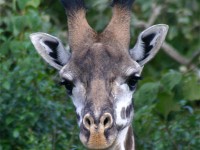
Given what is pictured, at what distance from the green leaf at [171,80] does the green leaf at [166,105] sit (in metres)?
0.14

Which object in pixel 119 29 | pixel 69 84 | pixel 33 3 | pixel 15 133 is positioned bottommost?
pixel 69 84

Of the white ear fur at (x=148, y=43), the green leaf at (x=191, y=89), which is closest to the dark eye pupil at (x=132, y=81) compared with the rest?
the white ear fur at (x=148, y=43)

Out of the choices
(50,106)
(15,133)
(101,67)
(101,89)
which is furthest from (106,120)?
(50,106)

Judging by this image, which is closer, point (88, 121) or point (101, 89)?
point (88, 121)

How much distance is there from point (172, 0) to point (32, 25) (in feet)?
14.3

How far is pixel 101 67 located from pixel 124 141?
2.58ft

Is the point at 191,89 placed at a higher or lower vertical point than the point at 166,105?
higher

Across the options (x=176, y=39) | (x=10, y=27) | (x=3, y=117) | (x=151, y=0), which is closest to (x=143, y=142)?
(x=3, y=117)

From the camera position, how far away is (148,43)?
10422 mm

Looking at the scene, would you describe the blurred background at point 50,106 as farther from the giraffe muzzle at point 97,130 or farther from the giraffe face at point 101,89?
the giraffe muzzle at point 97,130

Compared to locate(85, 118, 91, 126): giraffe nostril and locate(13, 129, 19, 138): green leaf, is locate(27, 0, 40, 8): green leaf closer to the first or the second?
locate(13, 129, 19, 138): green leaf

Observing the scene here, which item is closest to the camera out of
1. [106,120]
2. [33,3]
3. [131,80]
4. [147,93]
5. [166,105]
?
[106,120]

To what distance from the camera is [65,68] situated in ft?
33.0

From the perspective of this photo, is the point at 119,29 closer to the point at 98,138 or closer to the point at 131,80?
the point at 131,80
